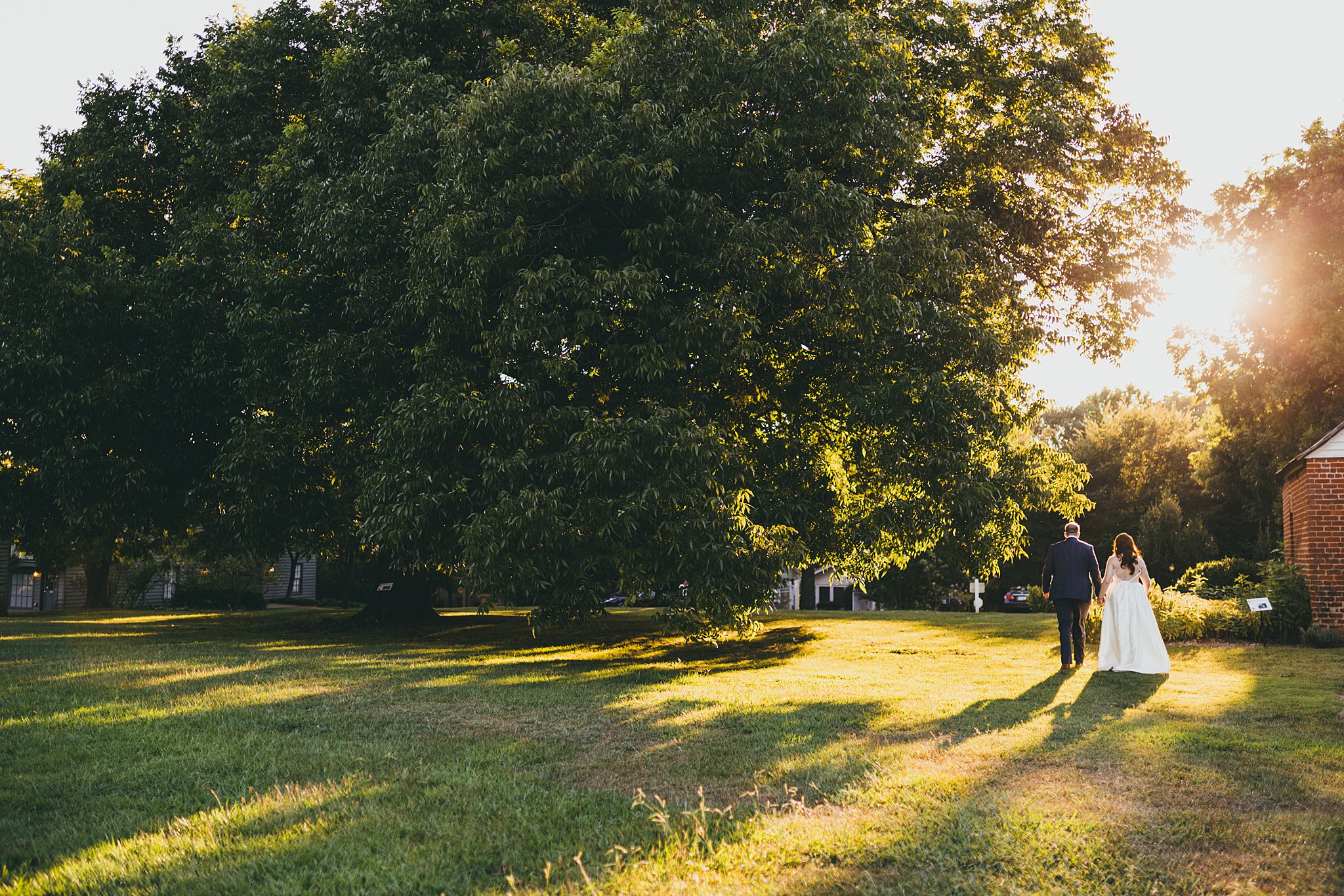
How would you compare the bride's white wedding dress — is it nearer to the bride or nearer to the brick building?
the bride

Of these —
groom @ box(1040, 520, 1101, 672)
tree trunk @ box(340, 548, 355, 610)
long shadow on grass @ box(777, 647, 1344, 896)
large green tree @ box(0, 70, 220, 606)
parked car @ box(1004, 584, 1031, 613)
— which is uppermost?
large green tree @ box(0, 70, 220, 606)

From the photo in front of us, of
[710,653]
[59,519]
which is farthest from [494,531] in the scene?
[59,519]

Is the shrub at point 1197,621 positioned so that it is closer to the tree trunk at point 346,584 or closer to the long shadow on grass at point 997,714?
the long shadow on grass at point 997,714

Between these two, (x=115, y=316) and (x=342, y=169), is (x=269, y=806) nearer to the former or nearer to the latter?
(x=342, y=169)

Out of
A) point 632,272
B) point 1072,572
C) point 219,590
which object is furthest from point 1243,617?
point 219,590

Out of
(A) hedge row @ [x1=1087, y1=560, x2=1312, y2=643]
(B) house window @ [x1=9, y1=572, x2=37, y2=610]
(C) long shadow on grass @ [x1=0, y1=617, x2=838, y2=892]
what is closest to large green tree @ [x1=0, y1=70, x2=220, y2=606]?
(C) long shadow on grass @ [x1=0, y1=617, x2=838, y2=892]

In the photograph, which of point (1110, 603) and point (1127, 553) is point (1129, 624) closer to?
point (1110, 603)

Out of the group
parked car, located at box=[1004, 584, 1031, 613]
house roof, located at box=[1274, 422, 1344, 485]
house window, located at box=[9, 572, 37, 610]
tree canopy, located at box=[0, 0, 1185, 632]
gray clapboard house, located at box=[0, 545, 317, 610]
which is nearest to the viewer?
tree canopy, located at box=[0, 0, 1185, 632]

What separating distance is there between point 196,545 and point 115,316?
6718 mm

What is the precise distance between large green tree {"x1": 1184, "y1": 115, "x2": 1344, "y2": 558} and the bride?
18710 millimetres

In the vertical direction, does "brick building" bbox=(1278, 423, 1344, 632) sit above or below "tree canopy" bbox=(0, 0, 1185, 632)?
below

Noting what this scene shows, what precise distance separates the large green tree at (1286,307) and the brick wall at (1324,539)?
39.7 ft

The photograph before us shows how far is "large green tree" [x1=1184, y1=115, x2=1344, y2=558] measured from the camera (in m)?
26.2

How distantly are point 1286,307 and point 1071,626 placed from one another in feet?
66.5
